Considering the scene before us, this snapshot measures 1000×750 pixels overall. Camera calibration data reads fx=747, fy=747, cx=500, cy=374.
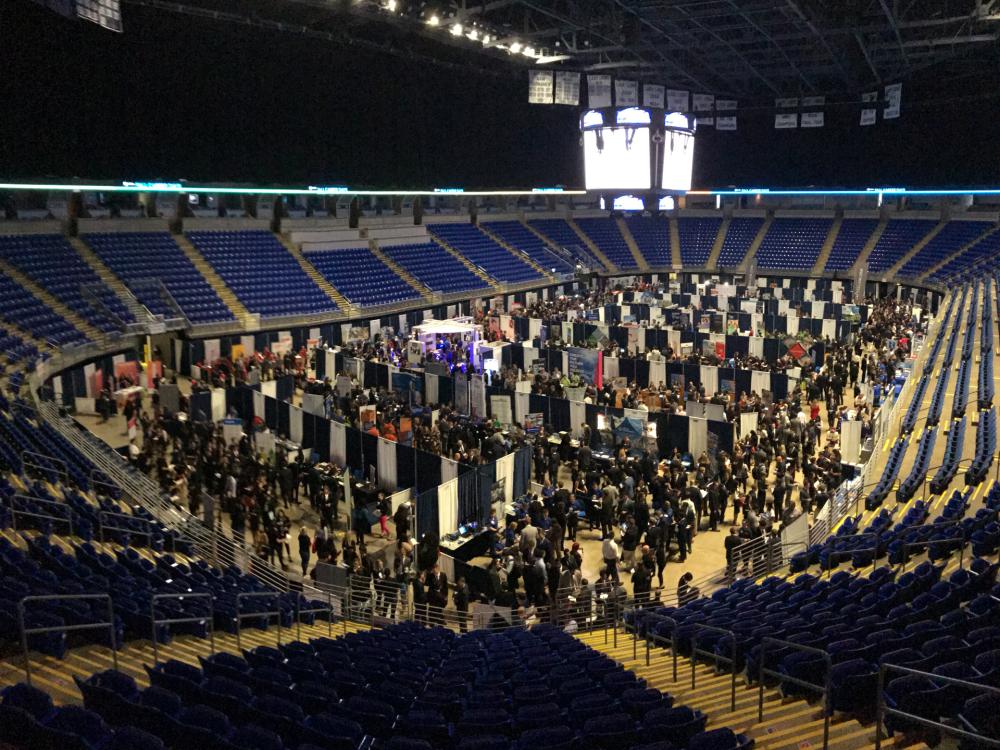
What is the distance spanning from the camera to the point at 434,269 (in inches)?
1865

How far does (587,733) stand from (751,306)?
39.2m

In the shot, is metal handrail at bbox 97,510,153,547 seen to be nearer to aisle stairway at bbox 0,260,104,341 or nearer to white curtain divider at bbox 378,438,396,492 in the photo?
white curtain divider at bbox 378,438,396,492

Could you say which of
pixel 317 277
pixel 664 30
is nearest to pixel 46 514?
pixel 317 277

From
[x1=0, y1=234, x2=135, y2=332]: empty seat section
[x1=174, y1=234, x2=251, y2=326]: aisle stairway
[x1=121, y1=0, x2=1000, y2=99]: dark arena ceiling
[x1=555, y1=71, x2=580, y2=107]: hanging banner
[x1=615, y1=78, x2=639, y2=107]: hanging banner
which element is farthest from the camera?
[x1=615, y1=78, x2=639, y2=107]: hanging banner

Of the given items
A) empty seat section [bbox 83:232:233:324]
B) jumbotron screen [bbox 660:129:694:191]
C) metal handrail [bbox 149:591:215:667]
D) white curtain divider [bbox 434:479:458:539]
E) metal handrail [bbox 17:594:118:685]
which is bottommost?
white curtain divider [bbox 434:479:458:539]

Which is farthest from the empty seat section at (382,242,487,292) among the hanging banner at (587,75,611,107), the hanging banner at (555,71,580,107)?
the hanging banner at (587,75,611,107)

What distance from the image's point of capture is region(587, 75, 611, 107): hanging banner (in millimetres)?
47084

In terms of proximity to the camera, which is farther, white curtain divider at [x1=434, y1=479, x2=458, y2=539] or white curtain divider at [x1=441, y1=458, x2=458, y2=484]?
white curtain divider at [x1=441, y1=458, x2=458, y2=484]

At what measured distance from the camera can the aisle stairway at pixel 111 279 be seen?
30.8 metres

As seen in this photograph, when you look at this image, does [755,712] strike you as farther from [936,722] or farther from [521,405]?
[521,405]

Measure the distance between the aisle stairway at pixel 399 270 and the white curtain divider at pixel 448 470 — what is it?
27.3 metres

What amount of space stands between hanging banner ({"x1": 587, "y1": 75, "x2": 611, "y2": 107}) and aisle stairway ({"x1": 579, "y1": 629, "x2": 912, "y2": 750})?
43403mm

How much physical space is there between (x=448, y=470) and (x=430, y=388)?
8.67 meters

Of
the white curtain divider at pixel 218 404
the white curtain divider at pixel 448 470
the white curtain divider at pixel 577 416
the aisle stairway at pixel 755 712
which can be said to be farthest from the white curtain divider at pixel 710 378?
the aisle stairway at pixel 755 712
